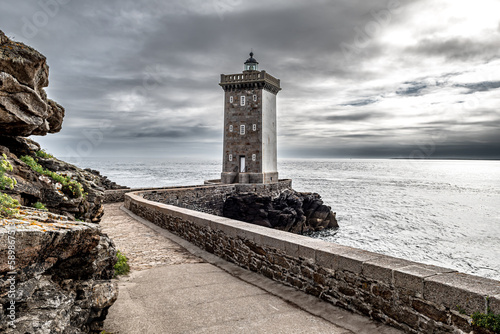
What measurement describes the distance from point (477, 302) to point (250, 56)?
35182mm

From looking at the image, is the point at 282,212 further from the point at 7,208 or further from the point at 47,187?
the point at 7,208

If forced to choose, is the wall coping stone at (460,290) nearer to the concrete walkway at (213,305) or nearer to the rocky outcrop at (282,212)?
the concrete walkway at (213,305)

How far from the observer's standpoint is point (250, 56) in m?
35.4

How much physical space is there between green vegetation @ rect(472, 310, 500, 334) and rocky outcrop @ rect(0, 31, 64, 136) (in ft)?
20.6

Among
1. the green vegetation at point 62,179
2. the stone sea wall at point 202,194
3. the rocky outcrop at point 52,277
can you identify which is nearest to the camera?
the rocky outcrop at point 52,277

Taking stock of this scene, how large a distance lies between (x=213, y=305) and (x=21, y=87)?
429 cm

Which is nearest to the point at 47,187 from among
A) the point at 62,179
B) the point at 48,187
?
the point at 48,187

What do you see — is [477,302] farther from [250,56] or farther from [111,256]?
[250,56]

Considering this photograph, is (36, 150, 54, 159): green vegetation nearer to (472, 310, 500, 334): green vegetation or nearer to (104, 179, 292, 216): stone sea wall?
(472, 310, 500, 334): green vegetation

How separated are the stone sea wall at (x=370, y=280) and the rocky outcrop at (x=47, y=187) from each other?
2.76 m

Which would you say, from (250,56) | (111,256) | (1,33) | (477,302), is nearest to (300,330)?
(477,302)

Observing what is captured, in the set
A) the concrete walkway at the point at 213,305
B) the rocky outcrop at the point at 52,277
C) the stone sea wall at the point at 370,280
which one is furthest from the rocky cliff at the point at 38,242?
the stone sea wall at the point at 370,280

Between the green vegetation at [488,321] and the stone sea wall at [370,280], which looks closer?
the green vegetation at [488,321]

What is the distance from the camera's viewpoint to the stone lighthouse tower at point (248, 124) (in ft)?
106
